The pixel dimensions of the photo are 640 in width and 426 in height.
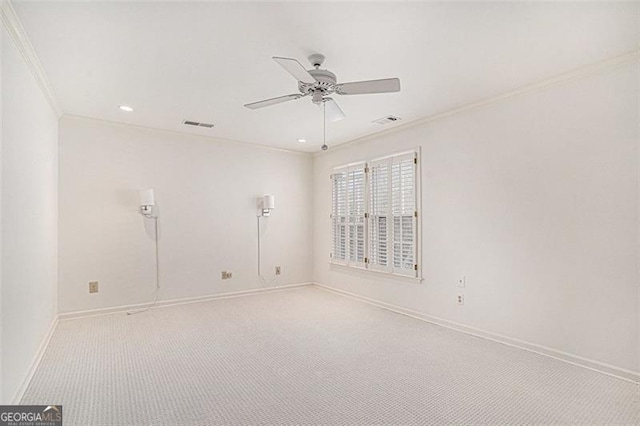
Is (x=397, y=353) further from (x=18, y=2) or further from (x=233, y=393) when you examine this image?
(x=18, y=2)

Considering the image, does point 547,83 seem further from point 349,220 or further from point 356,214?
point 349,220

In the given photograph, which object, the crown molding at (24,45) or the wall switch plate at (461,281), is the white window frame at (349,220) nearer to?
the wall switch plate at (461,281)

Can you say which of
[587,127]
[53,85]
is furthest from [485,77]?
[53,85]

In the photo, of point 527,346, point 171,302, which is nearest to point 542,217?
point 527,346

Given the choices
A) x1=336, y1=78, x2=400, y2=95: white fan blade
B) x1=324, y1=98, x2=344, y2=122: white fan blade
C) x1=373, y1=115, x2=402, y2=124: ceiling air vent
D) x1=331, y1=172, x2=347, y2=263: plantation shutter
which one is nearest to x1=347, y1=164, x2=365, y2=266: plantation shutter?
x1=331, y1=172, x2=347, y2=263: plantation shutter

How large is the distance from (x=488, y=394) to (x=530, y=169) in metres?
2.02

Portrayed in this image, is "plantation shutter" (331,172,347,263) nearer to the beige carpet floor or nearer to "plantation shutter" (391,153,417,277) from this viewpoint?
"plantation shutter" (391,153,417,277)

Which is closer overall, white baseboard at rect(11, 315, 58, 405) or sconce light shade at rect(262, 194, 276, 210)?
white baseboard at rect(11, 315, 58, 405)

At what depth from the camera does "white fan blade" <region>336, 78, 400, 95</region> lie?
243 cm

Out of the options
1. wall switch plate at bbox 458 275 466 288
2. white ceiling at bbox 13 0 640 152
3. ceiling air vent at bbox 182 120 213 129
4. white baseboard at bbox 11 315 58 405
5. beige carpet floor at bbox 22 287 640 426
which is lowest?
beige carpet floor at bbox 22 287 640 426

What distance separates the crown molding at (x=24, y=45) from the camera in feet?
6.71

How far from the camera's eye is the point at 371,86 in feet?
8.23

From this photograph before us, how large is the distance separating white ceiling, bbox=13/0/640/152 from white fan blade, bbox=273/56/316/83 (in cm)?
22

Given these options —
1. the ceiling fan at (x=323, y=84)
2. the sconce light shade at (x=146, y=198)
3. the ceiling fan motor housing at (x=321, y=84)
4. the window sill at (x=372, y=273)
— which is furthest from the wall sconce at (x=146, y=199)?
the window sill at (x=372, y=273)
